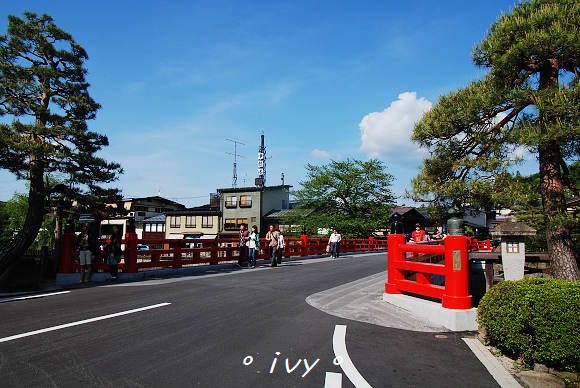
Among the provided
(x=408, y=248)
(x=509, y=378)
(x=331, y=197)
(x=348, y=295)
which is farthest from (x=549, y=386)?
(x=331, y=197)

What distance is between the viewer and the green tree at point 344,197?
1590 inches

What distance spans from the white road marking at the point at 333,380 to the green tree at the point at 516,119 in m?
7.40

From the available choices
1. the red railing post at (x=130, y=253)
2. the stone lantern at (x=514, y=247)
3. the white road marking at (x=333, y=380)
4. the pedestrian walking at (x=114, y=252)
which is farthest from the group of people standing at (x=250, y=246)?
the white road marking at (x=333, y=380)

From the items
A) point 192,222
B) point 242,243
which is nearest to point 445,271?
point 242,243

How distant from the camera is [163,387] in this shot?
3.34 m

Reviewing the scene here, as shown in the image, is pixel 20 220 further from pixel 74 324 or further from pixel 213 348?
pixel 213 348

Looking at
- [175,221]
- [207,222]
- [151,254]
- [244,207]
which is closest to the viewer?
[151,254]

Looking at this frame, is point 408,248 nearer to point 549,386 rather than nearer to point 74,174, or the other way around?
point 549,386

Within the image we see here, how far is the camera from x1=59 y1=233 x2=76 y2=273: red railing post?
10383mm

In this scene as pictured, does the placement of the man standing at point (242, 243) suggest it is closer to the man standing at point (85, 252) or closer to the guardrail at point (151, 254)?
the guardrail at point (151, 254)

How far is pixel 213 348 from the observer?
4.44 meters

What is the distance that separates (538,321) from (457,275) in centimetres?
165

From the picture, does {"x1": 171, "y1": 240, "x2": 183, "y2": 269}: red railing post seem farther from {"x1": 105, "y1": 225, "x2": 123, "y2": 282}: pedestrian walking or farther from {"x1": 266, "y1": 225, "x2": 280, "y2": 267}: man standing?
{"x1": 266, "y1": 225, "x2": 280, "y2": 267}: man standing

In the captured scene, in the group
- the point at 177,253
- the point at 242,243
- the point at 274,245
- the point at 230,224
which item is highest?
the point at 230,224
